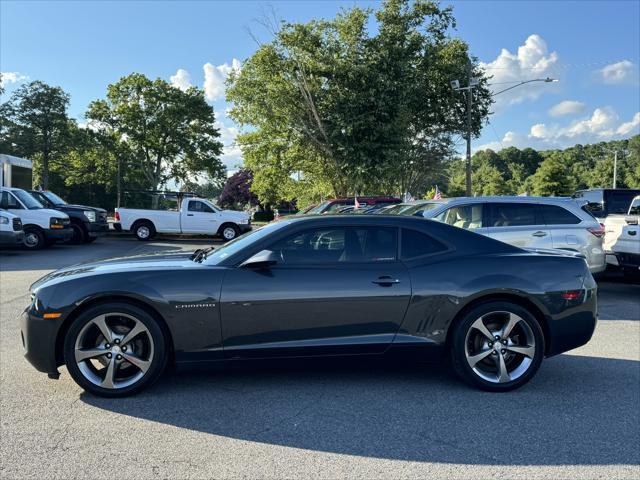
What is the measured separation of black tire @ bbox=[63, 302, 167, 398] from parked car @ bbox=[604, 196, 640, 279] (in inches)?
328

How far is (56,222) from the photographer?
1593 centimetres

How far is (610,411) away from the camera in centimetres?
388

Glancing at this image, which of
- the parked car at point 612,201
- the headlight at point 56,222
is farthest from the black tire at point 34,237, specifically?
the parked car at point 612,201

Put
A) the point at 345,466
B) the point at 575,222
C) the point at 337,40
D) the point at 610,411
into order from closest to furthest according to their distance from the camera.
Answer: the point at 345,466 < the point at 610,411 < the point at 575,222 < the point at 337,40

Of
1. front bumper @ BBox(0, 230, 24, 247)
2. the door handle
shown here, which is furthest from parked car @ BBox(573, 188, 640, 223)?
front bumper @ BBox(0, 230, 24, 247)

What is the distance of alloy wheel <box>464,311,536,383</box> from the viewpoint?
13.9 ft

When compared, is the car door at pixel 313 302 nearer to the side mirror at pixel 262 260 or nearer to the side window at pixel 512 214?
the side mirror at pixel 262 260

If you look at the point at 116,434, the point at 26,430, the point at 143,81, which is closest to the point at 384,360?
the point at 116,434

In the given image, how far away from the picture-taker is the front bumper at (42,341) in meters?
3.82

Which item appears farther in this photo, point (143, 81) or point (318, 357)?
point (143, 81)

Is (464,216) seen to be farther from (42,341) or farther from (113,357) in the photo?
(42,341)

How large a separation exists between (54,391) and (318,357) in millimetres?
2107

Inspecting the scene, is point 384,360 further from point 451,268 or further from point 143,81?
point 143,81

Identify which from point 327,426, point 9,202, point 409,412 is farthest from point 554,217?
point 9,202
